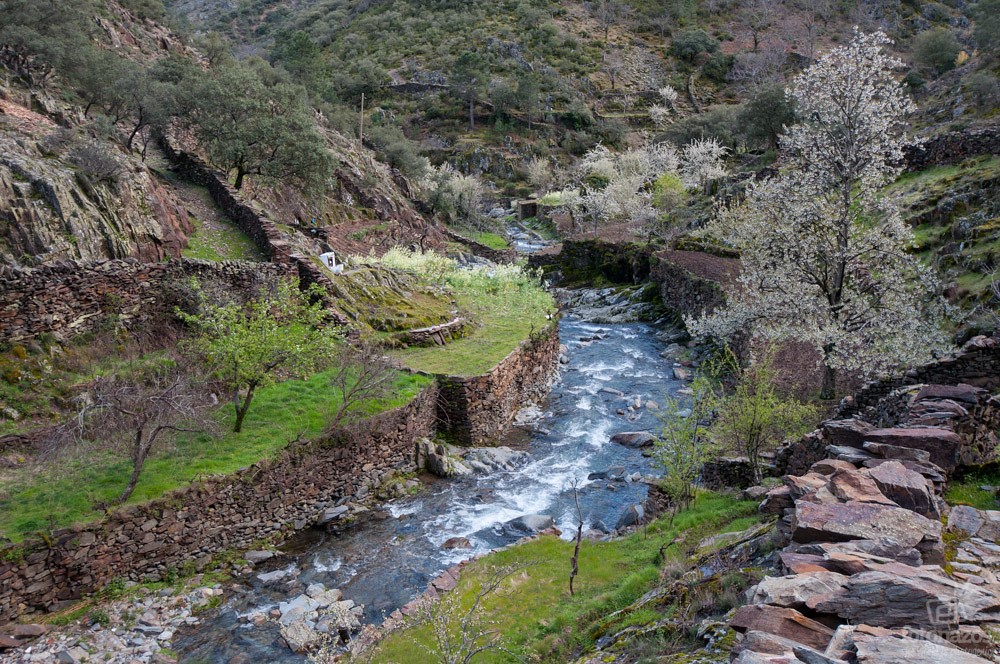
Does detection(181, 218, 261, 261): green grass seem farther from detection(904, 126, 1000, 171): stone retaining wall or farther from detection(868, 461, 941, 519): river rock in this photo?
detection(904, 126, 1000, 171): stone retaining wall

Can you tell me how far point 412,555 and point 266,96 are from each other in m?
28.8

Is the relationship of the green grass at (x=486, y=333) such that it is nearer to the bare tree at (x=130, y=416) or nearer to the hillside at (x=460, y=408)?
the hillside at (x=460, y=408)

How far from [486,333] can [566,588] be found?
48.7 ft

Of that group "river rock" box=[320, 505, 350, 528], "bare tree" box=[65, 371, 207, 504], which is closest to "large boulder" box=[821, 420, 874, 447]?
"river rock" box=[320, 505, 350, 528]

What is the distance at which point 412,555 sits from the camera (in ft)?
43.5

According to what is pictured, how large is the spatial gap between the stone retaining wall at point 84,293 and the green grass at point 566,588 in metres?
11.6

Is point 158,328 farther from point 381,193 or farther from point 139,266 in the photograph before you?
point 381,193

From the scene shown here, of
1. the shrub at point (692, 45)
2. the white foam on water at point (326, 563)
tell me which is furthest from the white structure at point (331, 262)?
the shrub at point (692, 45)

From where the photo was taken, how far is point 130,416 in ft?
38.4

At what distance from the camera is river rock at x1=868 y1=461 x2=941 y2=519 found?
6.82 meters

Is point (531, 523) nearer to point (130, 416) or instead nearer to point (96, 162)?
point (130, 416)

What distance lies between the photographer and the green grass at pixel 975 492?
7841 mm

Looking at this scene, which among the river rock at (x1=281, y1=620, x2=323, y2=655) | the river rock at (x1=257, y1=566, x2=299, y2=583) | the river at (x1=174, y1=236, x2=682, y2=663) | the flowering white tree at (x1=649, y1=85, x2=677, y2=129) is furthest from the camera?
the flowering white tree at (x1=649, y1=85, x2=677, y2=129)

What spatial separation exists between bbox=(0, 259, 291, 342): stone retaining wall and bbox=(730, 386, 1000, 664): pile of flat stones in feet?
53.4
